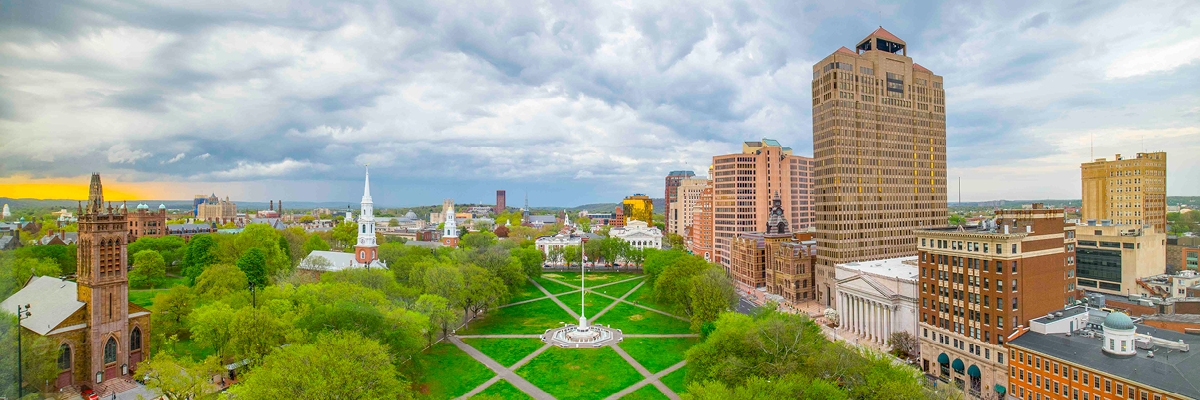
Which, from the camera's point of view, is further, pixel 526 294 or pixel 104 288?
pixel 526 294

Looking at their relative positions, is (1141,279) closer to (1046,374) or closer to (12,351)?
(1046,374)

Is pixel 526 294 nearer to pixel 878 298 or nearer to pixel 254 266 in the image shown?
pixel 254 266

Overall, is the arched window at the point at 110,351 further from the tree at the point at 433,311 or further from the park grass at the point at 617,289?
the park grass at the point at 617,289

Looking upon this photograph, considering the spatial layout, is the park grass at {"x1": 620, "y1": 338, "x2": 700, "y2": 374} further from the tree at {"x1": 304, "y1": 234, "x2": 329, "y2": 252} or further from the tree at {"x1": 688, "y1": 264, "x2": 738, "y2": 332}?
the tree at {"x1": 304, "y1": 234, "x2": 329, "y2": 252}

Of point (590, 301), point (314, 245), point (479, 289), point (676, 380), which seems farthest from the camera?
point (314, 245)

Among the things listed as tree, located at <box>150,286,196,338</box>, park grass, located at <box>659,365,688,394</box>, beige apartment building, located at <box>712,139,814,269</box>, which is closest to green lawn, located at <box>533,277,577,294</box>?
beige apartment building, located at <box>712,139,814,269</box>

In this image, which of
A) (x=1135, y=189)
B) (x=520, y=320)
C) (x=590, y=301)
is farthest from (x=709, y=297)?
(x=1135, y=189)

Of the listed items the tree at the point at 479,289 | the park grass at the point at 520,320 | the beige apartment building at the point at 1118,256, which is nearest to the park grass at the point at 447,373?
the park grass at the point at 520,320
